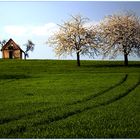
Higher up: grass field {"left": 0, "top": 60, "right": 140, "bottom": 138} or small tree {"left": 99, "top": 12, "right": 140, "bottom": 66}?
small tree {"left": 99, "top": 12, "right": 140, "bottom": 66}

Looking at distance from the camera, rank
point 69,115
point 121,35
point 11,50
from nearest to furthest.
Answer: point 69,115 < point 121,35 < point 11,50

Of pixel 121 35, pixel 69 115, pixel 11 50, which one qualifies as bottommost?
pixel 69 115

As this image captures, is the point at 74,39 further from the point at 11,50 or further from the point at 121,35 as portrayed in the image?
the point at 11,50

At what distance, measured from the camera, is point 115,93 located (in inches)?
1232

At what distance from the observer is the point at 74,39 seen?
3061 inches

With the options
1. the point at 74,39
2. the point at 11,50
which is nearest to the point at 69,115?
the point at 74,39

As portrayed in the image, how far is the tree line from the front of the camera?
7625cm

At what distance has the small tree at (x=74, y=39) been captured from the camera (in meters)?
76.4

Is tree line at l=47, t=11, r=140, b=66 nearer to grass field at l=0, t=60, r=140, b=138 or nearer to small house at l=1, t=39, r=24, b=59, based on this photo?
small house at l=1, t=39, r=24, b=59

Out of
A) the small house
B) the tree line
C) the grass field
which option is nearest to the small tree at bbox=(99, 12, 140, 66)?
the tree line

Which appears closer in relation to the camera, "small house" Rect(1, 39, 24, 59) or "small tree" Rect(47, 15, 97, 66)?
"small tree" Rect(47, 15, 97, 66)

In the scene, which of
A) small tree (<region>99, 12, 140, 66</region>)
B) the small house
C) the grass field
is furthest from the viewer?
the small house

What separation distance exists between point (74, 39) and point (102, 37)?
6247 mm

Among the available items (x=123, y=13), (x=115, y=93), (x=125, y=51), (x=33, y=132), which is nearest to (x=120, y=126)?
(x=33, y=132)
